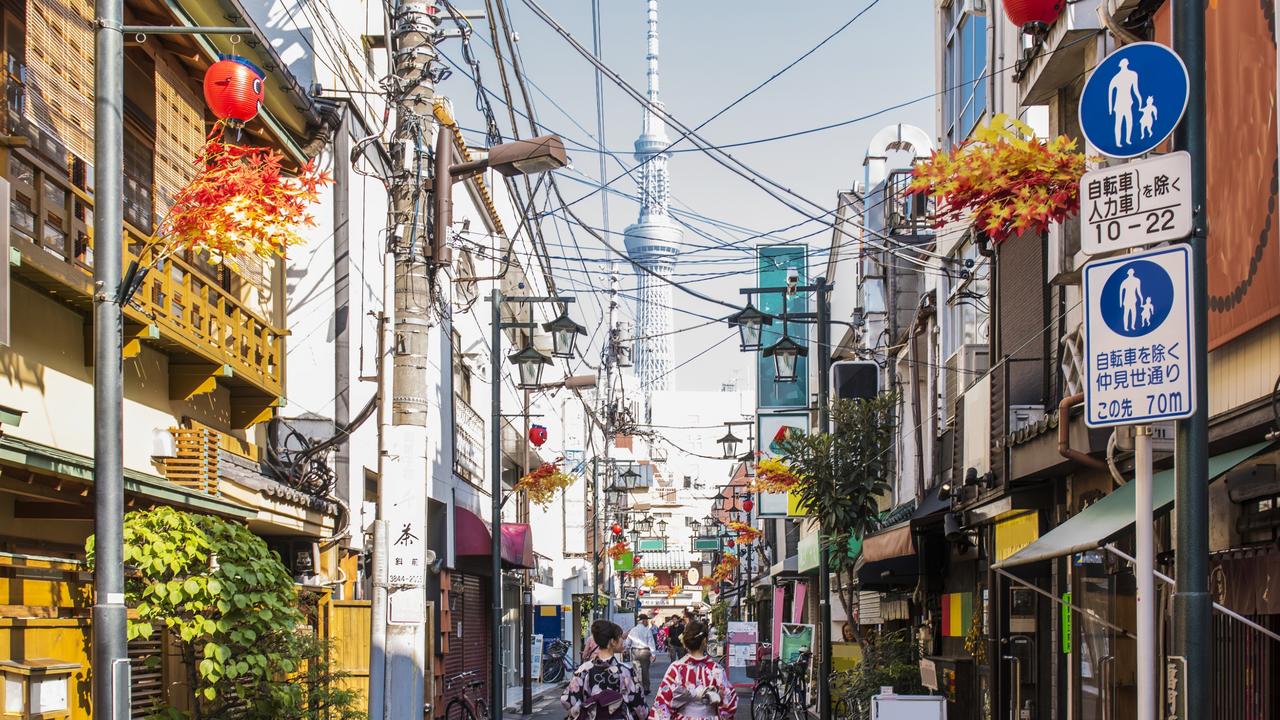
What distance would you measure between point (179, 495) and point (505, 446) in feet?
92.9

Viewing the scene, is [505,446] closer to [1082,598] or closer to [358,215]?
[358,215]

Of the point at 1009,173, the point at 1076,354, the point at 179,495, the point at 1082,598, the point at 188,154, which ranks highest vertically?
the point at 188,154

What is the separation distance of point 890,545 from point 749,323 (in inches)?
172

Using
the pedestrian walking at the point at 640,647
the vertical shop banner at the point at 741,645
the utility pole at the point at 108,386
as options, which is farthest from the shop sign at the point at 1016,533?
the vertical shop banner at the point at 741,645

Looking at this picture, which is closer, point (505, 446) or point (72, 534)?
point (72, 534)

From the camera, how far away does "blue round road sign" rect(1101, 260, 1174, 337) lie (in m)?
6.40

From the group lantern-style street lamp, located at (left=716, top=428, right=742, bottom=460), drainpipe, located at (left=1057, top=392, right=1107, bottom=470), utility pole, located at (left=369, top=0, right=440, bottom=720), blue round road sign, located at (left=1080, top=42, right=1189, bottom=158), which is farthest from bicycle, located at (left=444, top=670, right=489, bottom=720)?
blue round road sign, located at (left=1080, top=42, right=1189, bottom=158)

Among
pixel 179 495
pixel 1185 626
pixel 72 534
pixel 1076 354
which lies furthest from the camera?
pixel 1076 354

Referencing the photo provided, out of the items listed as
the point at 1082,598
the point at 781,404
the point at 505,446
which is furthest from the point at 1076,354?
the point at 781,404

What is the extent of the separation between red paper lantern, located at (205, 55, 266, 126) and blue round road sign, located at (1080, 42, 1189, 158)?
29.0ft

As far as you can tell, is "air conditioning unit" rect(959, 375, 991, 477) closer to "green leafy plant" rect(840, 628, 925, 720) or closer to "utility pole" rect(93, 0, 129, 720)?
"green leafy plant" rect(840, 628, 925, 720)

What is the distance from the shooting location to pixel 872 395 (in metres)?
27.9

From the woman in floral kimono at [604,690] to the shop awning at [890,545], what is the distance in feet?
23.1

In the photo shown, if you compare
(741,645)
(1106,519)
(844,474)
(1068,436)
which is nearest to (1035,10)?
(1068,436)
